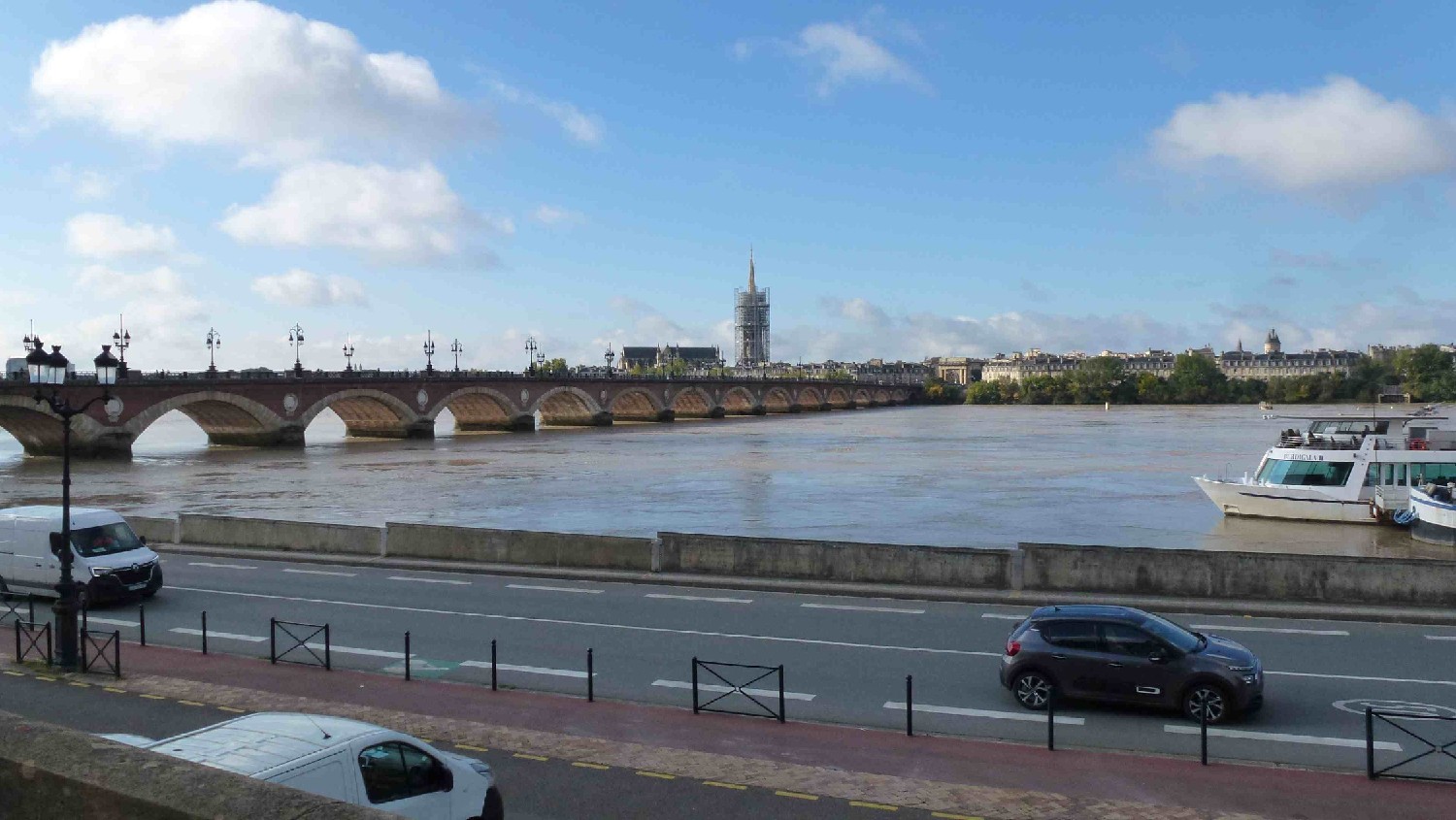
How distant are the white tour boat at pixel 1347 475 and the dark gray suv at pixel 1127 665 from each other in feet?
110

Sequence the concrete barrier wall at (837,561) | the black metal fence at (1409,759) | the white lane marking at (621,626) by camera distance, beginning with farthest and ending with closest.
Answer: the concrete barrier wall at (837,561) → the white lane marking at (621,626) → the black metal fence at (1409,759)

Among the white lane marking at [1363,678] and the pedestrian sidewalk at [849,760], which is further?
the white lane marking at [1363,678]

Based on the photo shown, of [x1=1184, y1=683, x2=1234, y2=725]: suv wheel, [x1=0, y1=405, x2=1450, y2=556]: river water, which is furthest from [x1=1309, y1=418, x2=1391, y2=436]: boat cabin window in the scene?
[x1=1184, y1=683, x2=1234, y2=725]: suv wheel

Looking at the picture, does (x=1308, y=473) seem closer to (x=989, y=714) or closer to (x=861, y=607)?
(x=861, y=607)

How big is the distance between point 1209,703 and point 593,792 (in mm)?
7560

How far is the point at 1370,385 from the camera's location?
6954 inches

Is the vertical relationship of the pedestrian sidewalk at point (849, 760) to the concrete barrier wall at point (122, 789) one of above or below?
below

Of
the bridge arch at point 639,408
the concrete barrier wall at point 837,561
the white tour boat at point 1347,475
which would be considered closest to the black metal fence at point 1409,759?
the concrete barrier wall at point 837,561

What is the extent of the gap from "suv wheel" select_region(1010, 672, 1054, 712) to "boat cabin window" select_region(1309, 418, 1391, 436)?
37.3 m

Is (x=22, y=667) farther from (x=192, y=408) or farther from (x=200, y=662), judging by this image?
(x=192, y=408)

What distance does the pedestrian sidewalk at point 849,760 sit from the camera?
35.5 ft

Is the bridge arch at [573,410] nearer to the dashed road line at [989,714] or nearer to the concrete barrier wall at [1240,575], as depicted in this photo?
the concrete barrier wall at [1240,575]

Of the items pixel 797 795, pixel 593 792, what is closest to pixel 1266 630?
pixel 797 795

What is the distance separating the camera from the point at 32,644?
16.7 m
